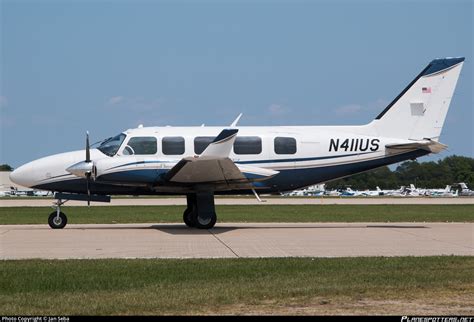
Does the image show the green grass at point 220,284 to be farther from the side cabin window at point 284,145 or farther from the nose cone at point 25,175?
the nose cone at point 25,175

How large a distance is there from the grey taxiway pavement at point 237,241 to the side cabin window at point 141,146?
2.43 m

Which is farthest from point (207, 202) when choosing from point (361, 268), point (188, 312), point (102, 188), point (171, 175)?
point (188, 312)

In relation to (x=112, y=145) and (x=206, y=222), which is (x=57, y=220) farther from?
(x=206, y=222)

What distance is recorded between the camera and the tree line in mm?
139000

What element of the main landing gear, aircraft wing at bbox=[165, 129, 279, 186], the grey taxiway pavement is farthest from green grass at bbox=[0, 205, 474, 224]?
aircraft wing at bbox=[165, 129, 279, 186]

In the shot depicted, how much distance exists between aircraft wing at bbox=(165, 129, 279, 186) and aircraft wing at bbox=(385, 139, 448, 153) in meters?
3.99

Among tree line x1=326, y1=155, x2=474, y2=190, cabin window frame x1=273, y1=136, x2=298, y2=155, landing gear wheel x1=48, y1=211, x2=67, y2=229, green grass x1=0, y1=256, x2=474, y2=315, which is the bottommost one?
tree line x1=326, y1=155, x2=474, y2=190

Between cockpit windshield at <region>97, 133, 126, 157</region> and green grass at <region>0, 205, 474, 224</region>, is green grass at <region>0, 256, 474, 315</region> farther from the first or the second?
green grass at <region>0, 205, 474, 224</region>

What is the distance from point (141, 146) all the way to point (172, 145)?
0.98 metres

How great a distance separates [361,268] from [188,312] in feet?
16.4

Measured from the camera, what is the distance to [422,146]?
23625 millimetres

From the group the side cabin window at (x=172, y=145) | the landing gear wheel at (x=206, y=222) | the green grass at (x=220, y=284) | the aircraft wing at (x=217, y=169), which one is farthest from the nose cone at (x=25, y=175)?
the green grass at (x=220, y=284)

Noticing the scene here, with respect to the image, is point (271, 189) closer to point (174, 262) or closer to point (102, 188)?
point (102, 188)

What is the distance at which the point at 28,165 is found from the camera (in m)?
23.4
